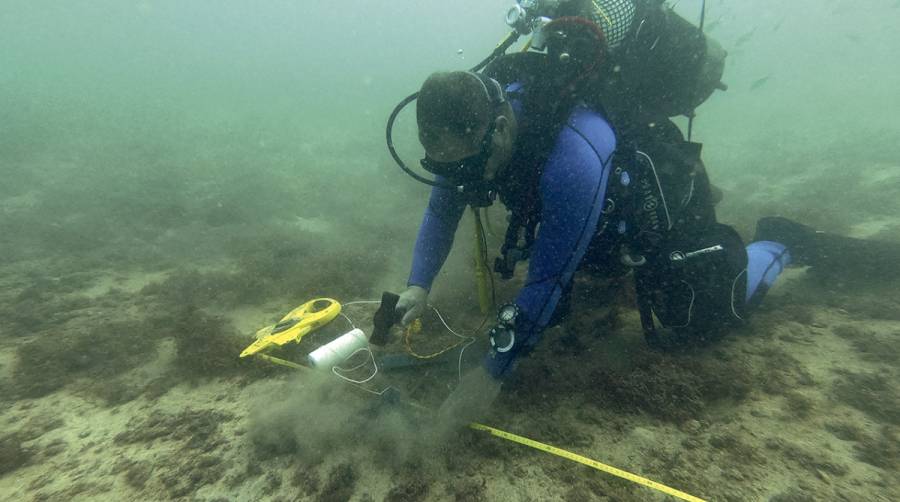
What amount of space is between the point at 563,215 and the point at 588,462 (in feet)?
5.72

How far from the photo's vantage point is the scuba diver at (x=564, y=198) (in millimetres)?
2516

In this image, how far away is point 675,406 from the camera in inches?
122

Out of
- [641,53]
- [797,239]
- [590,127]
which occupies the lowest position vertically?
[797,239]

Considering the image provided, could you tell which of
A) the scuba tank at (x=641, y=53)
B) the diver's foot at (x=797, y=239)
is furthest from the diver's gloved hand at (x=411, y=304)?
the diver's foot at (x=797, y=239)

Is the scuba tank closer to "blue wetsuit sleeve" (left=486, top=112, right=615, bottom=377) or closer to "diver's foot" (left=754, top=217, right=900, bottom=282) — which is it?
"blue wetsuit sleeve" (left=486, top=112, right=615, bottom=377)

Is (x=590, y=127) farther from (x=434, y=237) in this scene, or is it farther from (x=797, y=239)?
(x=797, y=239)

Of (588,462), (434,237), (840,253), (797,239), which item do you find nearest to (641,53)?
(434,237)

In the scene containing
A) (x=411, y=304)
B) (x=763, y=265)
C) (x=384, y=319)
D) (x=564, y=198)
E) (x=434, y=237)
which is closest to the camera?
(x=564, y=198)

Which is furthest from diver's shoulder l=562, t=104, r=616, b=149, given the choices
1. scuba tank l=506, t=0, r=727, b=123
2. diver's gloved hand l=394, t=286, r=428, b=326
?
diver's gloved hand l=394, t=286, r=428, b=326

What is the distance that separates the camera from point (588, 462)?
2633mm

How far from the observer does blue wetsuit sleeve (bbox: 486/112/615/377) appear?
2.59 m

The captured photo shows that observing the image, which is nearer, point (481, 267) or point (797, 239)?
point (481, 267)

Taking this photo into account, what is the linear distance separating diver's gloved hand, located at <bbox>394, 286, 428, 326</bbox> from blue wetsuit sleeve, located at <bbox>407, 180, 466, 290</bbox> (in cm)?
11

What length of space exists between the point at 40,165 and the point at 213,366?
667 inches
